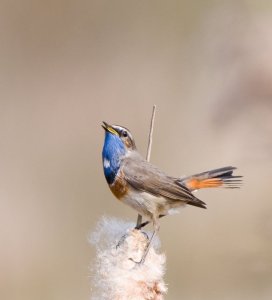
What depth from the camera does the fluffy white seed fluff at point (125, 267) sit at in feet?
8.20

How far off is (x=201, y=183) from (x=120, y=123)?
1.46 m

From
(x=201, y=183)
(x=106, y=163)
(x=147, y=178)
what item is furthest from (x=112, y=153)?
(x=201, y=183)

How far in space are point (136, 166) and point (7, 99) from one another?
155 cm

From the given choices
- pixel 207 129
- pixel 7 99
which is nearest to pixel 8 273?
pixel 7 99

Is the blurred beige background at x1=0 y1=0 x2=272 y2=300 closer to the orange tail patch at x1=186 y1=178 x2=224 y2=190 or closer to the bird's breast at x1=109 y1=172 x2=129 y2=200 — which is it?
the orange tail patch at x1=186 y1=178 x2=224 y2=190

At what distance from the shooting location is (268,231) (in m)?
3.21

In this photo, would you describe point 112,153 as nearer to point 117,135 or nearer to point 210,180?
point 117,135

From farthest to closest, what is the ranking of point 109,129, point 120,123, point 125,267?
1. point 120,123
2. point 109,129
3. point 125,267

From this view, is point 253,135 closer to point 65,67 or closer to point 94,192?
point 94,192

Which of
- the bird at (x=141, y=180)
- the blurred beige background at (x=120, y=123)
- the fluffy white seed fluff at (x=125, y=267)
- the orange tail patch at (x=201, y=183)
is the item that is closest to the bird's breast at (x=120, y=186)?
the bird at (x=141, y=180)

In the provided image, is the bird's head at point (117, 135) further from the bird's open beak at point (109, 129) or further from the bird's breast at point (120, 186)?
the bird's breast at point (120, 186)

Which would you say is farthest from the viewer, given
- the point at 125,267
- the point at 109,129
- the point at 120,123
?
the point at 120,123

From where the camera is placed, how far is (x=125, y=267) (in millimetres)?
2576

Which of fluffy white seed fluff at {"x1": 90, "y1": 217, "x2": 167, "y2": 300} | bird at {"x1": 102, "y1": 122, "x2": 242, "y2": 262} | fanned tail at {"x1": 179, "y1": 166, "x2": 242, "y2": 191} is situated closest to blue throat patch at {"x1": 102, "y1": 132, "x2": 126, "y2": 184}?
bird at {"x1": 102, "y1": 122, "x2": 242, "y2": 262}
